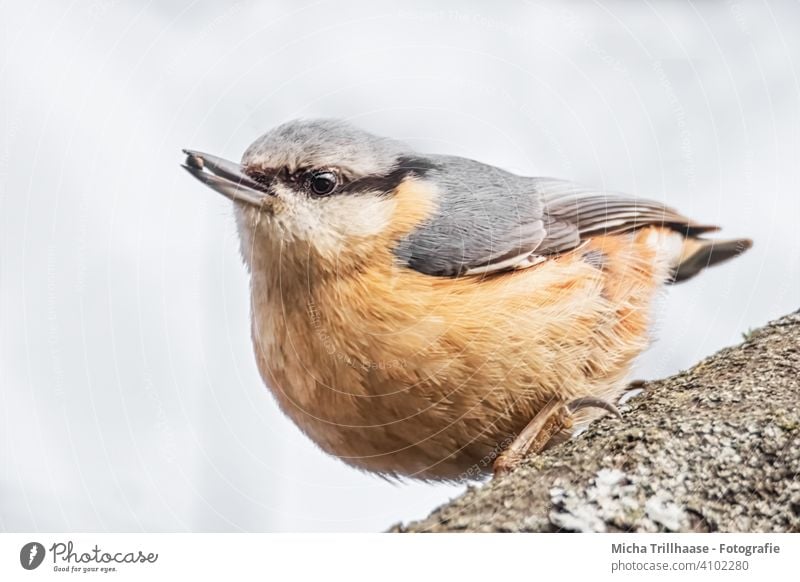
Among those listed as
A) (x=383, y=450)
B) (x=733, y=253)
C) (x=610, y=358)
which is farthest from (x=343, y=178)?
(x=733, y=253)

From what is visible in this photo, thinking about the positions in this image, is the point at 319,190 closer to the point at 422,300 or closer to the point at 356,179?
the point at 356,179

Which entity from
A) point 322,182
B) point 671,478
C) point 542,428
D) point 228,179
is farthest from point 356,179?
point 671,478

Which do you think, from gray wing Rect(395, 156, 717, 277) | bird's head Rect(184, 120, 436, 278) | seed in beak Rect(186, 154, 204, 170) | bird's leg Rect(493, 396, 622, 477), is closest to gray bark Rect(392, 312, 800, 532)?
bird's leg Rect(493, 396, 622, 477)

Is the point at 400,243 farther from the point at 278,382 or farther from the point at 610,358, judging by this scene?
the point at 610,358

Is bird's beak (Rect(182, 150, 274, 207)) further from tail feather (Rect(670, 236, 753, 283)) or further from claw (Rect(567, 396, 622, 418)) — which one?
tail feather (Rect(670, 236, 753, 283))

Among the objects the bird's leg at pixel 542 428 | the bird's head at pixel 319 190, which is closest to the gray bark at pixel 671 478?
the bird's leg at pixel 542 428

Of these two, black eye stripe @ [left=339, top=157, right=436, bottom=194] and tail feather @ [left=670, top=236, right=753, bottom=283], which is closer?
black eye stripe @ [left=339, top=157, right=436, bottom=194]
